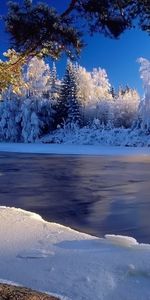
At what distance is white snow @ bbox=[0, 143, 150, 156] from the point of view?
126ft

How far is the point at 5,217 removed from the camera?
8.17 metres

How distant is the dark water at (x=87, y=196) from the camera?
10414 millimetres

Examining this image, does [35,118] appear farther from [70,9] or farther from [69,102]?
[70,9]

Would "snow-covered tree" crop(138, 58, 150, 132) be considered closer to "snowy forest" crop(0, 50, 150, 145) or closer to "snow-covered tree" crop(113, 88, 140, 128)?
"snowy forest" crop(0, 50, 150, 145)

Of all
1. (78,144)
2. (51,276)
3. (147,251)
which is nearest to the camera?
(51,276)

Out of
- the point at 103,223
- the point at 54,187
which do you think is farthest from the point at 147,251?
the point at 54,187

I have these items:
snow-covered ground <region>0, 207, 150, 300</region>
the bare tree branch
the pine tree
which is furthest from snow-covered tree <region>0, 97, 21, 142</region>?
the bare tree branch

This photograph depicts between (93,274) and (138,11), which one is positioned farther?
(138,11)

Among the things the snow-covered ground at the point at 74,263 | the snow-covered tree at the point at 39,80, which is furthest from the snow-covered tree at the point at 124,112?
the snow-covered ground at the point at 74,263

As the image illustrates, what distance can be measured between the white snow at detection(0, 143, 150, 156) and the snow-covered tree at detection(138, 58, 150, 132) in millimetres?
4195

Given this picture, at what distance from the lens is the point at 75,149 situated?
43500 millimetres

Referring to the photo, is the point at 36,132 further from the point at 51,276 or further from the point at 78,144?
the point at 51,276

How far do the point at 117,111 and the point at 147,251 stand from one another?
158 ft

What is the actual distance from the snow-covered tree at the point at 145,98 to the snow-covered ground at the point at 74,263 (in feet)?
123
